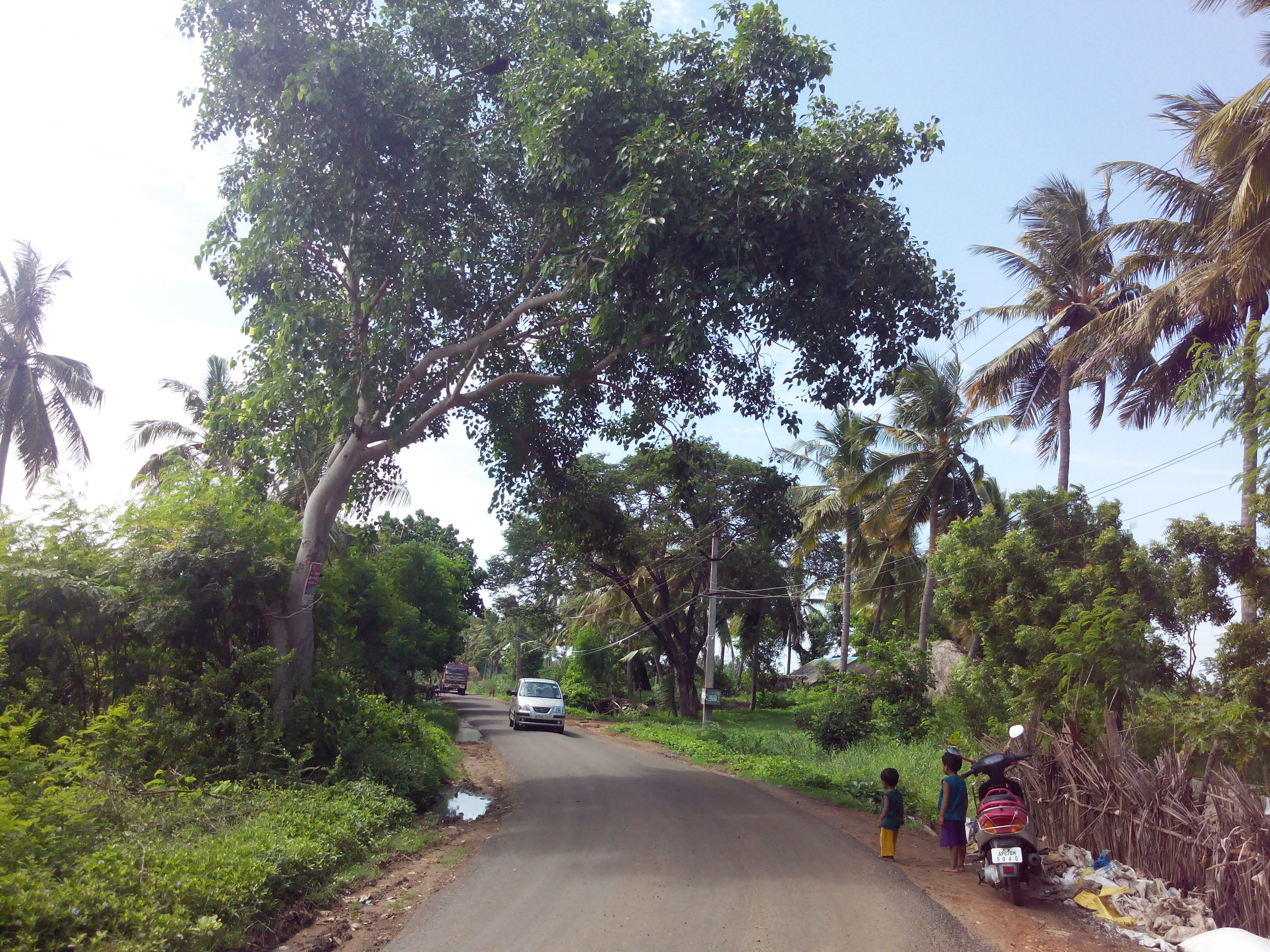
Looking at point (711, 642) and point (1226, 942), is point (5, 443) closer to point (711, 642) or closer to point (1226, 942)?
point (711, 642)

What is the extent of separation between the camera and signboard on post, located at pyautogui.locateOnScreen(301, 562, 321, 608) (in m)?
13.2

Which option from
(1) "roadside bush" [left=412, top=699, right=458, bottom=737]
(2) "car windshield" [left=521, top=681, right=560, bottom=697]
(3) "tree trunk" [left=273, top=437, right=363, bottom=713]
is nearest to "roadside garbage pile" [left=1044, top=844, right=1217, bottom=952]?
(3) "tree trunk" [left=273, top=437, right=363, bottom=713]

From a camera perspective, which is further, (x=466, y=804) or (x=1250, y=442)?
(x=466, y=804)

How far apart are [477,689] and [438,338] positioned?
8053cm

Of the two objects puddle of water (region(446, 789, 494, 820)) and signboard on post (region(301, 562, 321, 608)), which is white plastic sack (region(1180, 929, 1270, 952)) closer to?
puddle of water (region(446, 789, 494, 820))

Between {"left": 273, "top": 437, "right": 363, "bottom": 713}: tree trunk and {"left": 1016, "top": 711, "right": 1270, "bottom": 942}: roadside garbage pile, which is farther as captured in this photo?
{"left": 273, "top": 437, "right": 363, "bottom": 713}: tree trunk

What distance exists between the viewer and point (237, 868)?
22.6 feet

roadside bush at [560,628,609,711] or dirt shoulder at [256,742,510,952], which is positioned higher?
roadside bush at [560,628,609,711]

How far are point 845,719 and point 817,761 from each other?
2.57 meters

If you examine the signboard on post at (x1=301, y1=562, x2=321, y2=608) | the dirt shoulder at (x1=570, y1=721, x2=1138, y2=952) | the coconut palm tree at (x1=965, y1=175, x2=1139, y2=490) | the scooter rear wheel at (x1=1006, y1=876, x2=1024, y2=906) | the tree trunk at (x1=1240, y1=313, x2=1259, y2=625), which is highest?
the coconut palm tree at (x1=965, y1=175, x2=1139, y2=490)

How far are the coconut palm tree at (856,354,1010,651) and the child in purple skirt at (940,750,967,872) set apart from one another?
18069mm

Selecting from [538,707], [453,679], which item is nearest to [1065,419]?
[538,707]

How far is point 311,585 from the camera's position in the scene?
13.3 meters

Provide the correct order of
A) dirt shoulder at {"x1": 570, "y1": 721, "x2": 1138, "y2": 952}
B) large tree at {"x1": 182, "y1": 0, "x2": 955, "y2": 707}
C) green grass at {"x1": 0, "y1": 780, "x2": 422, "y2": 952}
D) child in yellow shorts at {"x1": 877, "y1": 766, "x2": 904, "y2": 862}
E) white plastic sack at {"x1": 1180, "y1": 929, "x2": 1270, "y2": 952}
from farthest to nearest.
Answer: large tree at {"x1": 182, "y1": 0, "x2": 955, "y2": 707} < child in yellow shorts at {"x1": 877, "y1": 766, "x2": 904, "y2": 862} < dirt shoulder at {"x1": 570, "y1": 721, "x2": 1138, "y2": 952} < white plastic sack at {"x1": 1180, "y1": 929, "x2": 1270, "y2": 952} < green grass at {"x1": 0, "y1": 780, "x2": 422, "y2": 952}
